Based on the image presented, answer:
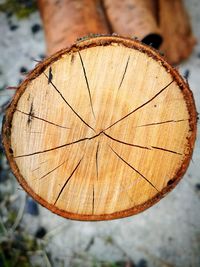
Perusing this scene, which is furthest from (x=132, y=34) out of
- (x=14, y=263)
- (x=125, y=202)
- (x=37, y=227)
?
(x=14, y=263)

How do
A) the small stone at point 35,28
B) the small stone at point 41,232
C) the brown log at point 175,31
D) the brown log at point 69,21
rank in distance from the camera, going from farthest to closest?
the small stone at point 35,28 < the brown log at point 175,31 < the small stone at point 41,232 < the brown log at point 69,21

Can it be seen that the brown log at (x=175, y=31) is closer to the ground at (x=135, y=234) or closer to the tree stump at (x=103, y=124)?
the ground at (x=135, y=234)

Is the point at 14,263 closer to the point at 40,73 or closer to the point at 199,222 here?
the point at 199,222

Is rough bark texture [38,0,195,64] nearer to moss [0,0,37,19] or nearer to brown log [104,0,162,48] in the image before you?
brown log [104,0,162,48]

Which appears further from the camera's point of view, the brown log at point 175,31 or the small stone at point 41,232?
the brown log at point 175,31

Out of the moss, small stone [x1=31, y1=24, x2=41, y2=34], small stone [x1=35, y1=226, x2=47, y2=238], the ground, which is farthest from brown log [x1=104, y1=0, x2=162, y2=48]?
small stone [x1=35, y1=226, x2=47, y2=238]

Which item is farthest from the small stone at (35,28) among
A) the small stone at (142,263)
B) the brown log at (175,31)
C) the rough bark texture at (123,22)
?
the small stone at (142,263)
